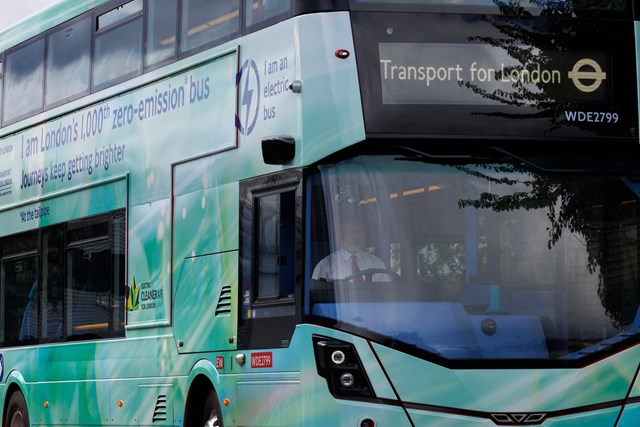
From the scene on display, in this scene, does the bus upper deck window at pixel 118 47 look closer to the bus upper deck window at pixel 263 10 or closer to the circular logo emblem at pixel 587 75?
the bus upper deck window at pixel 263 10

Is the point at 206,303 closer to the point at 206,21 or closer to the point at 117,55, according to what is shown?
the point at 206,21

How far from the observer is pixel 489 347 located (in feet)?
35.1

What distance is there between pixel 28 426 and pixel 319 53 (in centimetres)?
735

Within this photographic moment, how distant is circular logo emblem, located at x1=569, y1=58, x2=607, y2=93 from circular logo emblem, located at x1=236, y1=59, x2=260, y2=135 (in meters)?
2.48

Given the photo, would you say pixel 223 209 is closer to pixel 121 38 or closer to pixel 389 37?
pixel 389 37

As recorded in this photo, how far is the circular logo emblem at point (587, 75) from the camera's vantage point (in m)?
11.3

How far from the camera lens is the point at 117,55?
15.0m

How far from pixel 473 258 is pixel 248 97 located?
8.20ft

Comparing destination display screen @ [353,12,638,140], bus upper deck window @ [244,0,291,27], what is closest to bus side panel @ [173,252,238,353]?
bus upper deck window @ [244,0,291,27]

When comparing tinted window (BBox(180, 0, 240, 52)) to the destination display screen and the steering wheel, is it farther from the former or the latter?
the steering wheel

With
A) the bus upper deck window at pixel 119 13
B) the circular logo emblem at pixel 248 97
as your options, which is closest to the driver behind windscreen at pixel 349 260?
the circular logo emblem at pixel 248 97

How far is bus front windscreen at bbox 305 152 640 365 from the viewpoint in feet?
35.1

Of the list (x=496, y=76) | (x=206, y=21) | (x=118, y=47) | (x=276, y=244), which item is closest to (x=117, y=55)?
(x=118, y=47)

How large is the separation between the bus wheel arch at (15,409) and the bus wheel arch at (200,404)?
14.7 feet
